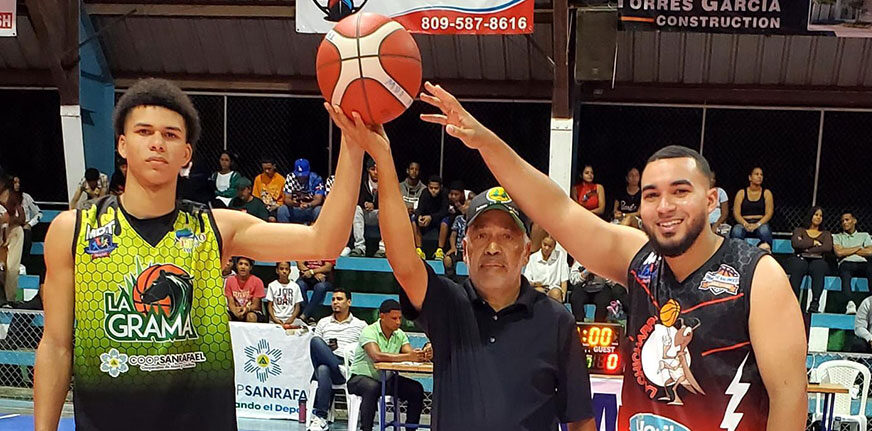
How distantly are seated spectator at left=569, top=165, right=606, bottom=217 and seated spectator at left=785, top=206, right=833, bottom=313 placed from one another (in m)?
2.89

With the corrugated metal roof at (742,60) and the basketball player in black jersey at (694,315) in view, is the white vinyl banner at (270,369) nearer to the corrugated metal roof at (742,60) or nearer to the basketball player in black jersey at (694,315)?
the basketball player in black jersey at (694,315)

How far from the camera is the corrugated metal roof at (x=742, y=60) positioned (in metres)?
13.0

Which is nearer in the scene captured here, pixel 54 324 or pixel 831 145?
pixel 54 324

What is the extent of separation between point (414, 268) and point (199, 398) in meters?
0.87

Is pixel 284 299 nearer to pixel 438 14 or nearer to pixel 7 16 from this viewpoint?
pixel 438 14

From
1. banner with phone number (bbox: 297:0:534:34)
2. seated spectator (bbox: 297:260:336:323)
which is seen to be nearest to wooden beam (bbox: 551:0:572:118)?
banner with phone number (bbox: 297:0:534:34)

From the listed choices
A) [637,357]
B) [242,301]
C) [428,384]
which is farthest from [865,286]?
[637,357]

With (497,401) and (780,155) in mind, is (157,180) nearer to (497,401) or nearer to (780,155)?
(497,401)

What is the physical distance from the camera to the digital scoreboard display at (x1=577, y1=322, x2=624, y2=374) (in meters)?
7.30

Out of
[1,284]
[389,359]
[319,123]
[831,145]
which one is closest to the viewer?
[389,359]

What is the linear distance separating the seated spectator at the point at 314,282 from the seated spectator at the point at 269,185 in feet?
7.14

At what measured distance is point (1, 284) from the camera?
11688 mm

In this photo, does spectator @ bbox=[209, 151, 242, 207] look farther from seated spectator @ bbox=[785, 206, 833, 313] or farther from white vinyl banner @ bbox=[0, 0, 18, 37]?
seated spectator @ bbox=[785, 206, 833, 313]

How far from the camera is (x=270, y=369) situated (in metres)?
9.24
